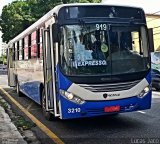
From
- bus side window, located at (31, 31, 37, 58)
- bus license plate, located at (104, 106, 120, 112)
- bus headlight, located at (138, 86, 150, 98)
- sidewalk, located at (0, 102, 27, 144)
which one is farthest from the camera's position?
bus side window, located at (31, 31, 37, 58)

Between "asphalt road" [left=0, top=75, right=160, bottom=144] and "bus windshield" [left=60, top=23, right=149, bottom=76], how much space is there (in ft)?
4.52

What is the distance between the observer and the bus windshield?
A: 8.27m

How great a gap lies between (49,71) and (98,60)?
154cm

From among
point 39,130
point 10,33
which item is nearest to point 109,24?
point 39,130

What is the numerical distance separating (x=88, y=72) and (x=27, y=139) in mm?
1992

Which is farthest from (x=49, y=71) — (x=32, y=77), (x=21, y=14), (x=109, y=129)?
(x=21, y=14)

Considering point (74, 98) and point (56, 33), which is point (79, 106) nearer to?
point (74, 98)

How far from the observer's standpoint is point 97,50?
8.38 metres

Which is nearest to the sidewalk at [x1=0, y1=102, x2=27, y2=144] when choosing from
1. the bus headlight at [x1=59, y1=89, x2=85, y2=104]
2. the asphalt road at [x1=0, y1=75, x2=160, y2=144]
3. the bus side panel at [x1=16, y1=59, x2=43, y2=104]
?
the asphalt road at [x1=0, y1=75, x2=160, y2=144]

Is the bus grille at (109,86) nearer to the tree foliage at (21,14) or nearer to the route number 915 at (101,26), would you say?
the route number 915 at (101,26)

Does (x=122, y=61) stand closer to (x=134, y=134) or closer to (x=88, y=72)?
(x=88, y=72)

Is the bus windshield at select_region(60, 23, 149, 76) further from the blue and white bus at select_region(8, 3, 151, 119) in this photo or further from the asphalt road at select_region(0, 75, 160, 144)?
the asphalt road at select_region(0, 75, 160, 144)

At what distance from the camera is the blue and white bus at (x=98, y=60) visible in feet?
27.0

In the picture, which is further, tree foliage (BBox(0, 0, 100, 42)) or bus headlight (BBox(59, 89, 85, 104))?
tree foliage (BBox(0, 0, 100, 42))
